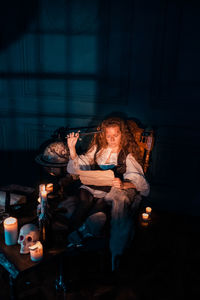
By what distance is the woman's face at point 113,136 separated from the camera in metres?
2.46

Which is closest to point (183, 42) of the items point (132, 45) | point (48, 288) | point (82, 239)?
point (132, 45)

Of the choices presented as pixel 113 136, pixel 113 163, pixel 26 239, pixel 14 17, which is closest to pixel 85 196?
pixel 113 163

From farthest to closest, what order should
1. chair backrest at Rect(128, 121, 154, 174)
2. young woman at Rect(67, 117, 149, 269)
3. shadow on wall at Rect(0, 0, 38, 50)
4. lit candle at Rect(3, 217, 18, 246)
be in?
shadow on wall at Rect(0, 0, 38, 50) → chair backrest at Rect(128, 121, 154, 174) → young woman at Rect(67, 117, 149, 269) → lit candle at Rect(3, 217, 18, 246)

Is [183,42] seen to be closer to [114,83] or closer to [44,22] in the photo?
[114,83]

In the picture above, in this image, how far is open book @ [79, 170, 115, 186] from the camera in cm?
232

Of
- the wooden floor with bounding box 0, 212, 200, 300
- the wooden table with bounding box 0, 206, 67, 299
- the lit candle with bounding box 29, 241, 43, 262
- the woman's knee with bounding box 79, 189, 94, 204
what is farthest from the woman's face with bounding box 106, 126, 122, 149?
the lit candle with bounding box 29, 241, 43, 262

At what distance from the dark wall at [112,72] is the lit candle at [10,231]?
5.55ft

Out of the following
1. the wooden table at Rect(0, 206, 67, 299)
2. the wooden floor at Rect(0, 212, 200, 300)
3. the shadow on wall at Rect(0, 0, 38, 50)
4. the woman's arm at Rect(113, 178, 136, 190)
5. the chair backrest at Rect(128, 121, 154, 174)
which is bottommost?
the wooden floor at Rect(0, 212, 200, 300)

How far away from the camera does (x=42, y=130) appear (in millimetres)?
3299

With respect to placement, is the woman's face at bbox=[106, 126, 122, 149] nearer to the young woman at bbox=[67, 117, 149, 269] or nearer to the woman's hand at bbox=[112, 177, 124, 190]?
the young woman at bbox=[67, 117, 149, 269]

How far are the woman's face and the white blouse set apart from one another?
0.10m

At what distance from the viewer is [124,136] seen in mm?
2592

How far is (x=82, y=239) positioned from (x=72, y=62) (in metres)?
2.06

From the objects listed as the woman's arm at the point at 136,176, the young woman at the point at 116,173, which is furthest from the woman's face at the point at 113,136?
the woman's arm at the point at 136,176
